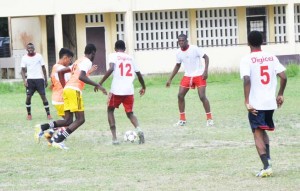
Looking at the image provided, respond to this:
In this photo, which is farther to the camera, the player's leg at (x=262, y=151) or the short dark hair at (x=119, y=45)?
the short dark hair at (x=119, y=45)

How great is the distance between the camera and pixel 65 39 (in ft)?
153

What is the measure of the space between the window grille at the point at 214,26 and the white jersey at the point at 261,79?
34.4 meters

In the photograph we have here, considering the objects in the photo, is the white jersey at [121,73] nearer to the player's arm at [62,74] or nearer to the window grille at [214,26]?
the player's arm at [62,74]

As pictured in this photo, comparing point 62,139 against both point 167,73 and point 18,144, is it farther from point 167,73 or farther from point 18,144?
point 167,73

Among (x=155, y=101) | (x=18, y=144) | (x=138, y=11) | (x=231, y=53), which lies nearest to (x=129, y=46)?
(x=138, y=11)

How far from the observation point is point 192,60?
66.1 feet

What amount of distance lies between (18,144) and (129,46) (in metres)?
27.7

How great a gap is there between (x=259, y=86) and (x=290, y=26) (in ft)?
113

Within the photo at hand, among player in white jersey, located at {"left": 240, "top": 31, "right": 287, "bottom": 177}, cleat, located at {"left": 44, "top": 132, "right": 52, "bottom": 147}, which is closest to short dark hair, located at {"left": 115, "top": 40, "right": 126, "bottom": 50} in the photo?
cleat, located at {"left": 44, "top": 132, "right": 52, "bottom": 147}

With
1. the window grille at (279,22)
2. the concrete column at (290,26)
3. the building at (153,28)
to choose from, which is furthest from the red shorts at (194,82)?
the window grille at (279,22)

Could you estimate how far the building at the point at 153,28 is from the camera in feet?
146

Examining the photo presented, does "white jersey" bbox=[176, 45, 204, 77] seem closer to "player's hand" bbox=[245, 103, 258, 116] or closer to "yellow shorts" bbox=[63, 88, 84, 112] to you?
"yellow shorts" bbox=[63, 88, 84, 112]

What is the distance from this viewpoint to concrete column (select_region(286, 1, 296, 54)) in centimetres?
4616

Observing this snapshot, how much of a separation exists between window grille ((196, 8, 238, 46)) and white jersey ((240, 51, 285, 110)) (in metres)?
34.4
